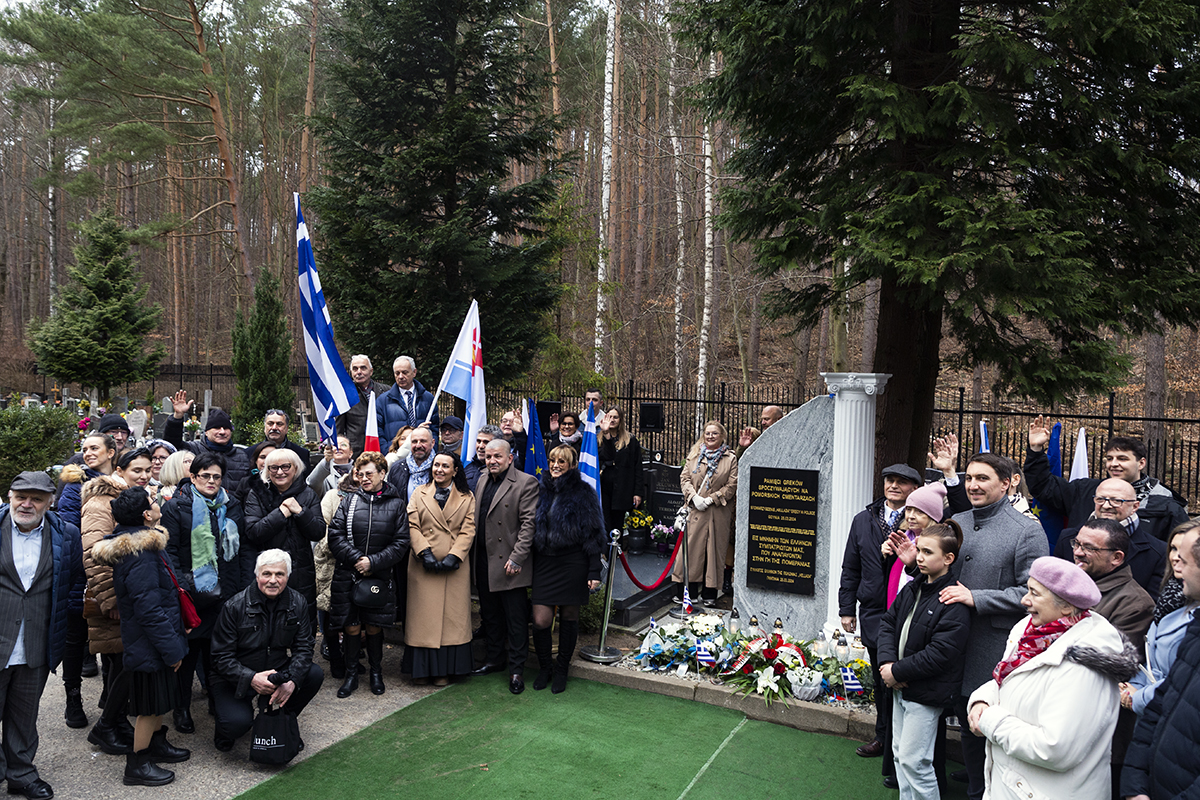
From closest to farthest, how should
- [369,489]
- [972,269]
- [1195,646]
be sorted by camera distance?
[1195,646] < [369,489] < [972,269]

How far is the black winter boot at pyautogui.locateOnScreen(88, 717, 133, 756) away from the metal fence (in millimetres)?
9303

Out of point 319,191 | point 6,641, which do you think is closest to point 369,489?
point 6,641

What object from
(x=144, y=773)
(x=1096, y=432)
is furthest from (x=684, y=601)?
(x=1096, y=432)

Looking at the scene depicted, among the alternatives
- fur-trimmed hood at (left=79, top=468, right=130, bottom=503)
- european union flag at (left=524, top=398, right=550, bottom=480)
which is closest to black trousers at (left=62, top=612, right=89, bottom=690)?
fur-trimmed hood at (left=79, top=468, right=130, bottom=503)

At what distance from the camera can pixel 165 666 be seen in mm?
4824

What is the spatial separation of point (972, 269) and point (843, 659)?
342 centimetres

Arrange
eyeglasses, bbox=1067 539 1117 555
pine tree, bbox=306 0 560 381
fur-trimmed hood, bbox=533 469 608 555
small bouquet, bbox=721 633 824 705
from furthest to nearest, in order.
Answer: pine tree, bbox=306 0 560 381, fur-trimmed hood, bbox=533 469 608 555, small bouquet, bbox=721 633 824 705, eyeglasses, bbox=1067 539 1117 555

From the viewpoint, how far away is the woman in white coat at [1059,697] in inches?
117

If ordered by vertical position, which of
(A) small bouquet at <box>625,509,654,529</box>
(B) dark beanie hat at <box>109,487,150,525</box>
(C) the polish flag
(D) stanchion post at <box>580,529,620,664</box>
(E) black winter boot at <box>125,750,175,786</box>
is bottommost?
(E) black winter boot at <box>125,750,175,786</box>

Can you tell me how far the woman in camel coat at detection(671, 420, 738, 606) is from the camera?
868 centimetres

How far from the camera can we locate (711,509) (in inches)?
345

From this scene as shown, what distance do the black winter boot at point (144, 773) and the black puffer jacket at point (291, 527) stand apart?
4.24ft

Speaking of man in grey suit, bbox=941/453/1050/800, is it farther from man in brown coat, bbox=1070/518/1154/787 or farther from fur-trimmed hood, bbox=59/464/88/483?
fur-trimmed hood, bbox=59/464/88/483

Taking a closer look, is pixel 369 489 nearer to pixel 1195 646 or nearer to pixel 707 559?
pixel 707 559
